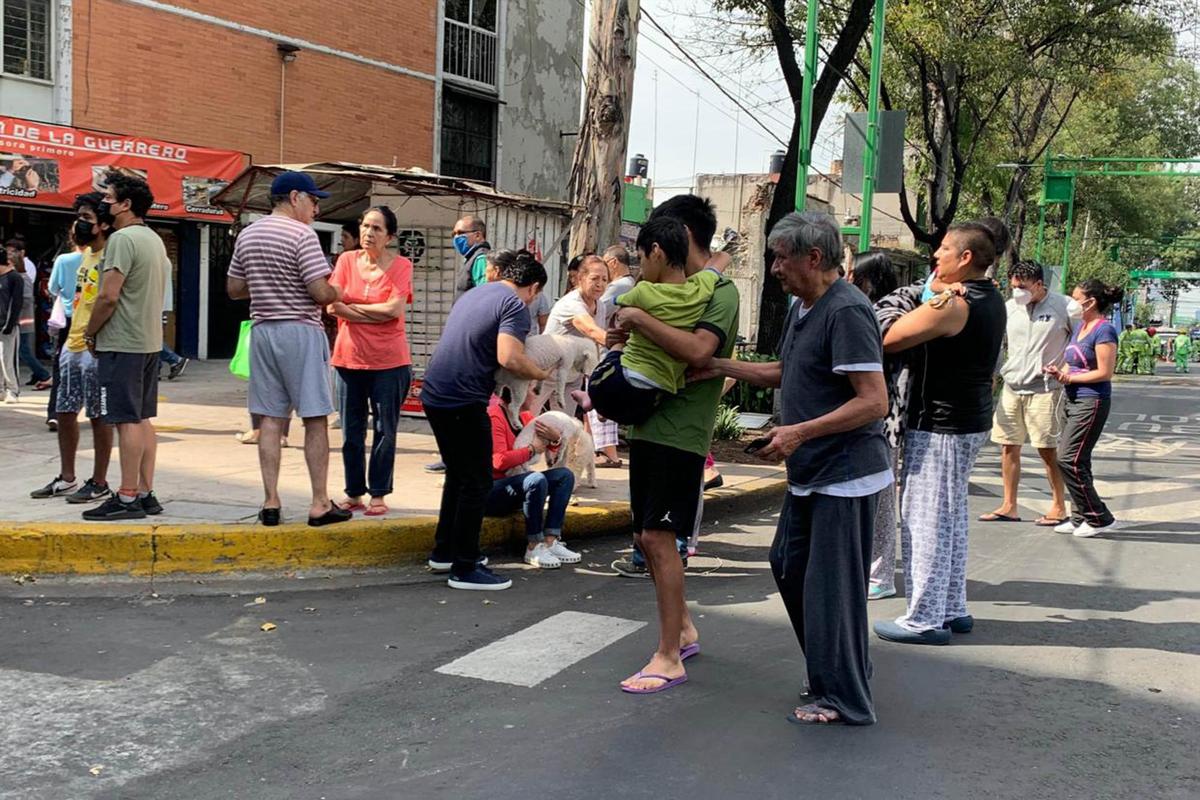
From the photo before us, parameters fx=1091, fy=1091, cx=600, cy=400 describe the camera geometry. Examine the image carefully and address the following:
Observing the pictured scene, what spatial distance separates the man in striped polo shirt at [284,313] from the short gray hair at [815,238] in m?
2.77

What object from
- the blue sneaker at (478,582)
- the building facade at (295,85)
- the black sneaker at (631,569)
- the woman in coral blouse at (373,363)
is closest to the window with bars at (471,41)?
the building facade at (295,85)

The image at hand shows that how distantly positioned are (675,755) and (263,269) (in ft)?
11.4

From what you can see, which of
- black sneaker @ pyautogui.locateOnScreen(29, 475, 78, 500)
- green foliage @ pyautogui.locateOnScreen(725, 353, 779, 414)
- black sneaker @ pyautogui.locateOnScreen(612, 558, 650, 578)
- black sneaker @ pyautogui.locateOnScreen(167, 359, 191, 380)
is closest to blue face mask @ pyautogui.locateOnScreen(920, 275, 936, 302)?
black sneaker @ pyautogui.locateOnScreen(612, 558, 650, 578)

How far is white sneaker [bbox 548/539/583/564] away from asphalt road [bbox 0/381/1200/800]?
17cm

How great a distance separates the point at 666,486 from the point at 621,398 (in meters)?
0.39

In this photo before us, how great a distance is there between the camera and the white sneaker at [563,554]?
21.0 ft

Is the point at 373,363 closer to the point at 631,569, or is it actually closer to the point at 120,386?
the point at 120,386

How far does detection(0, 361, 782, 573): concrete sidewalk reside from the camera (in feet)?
18.5

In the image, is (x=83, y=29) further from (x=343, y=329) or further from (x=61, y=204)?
(x=343, y=329)

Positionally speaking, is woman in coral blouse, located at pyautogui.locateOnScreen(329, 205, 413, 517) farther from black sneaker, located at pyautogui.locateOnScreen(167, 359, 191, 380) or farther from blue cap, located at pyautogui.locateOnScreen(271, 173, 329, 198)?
black sneaker, located at pyautogui.locateOnScreen(167, 359, 191, 380)

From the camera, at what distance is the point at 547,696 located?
4184 millimetres

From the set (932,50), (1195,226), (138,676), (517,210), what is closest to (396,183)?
(517,210)

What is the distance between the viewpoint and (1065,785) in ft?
11.5

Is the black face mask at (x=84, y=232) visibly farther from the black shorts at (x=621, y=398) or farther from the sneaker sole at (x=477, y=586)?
the black shorts at (x=621, y=398)
